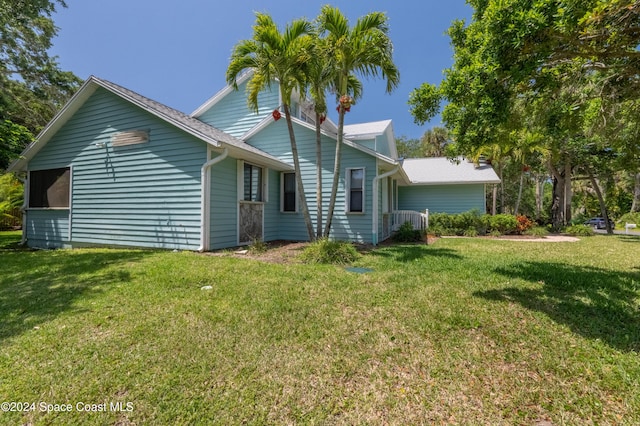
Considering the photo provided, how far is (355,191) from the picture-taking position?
9977 mm

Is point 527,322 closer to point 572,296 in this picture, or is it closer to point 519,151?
point 572,296

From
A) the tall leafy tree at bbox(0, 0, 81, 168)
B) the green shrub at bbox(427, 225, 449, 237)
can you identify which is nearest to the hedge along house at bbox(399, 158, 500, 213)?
the green shrub at bbox(427, 225, 449, 237)

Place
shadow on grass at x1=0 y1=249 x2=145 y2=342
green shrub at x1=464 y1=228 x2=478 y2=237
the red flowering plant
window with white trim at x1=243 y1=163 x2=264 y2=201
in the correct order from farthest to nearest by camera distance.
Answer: the red flowering plant < green shrub at x1=464 y1=228 x2=478 y2=237 < window with white trim at x1=243 y1=163 x2=264 y2=201 < shadow on grass at x1=0 y1=249 x2=145 y2=342

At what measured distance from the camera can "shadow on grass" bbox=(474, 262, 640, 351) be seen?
10.3ft

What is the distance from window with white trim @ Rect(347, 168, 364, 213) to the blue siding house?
0.12 ft

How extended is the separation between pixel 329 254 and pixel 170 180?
17.6 feet

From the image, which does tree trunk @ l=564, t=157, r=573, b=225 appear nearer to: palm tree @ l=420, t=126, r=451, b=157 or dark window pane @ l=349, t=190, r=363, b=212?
palm tree @ l=420, t=126, r=451, b=157

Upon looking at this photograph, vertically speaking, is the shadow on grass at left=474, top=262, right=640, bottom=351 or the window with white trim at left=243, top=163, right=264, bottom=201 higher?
the window with white trim at left=243, top=163, right=264, bottom=201

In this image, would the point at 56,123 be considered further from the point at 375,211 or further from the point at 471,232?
the point at 471,232

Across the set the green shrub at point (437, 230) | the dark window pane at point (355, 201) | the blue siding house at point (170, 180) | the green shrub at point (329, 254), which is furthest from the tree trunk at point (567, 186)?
the green shrub at point (329, 254)

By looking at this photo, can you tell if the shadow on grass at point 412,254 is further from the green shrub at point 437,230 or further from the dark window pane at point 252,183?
the green shrub at point 437,230

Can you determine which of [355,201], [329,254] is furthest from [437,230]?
[329,254]

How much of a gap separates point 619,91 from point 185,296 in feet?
27.5

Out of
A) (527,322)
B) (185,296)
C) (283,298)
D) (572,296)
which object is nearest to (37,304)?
(185,296)
